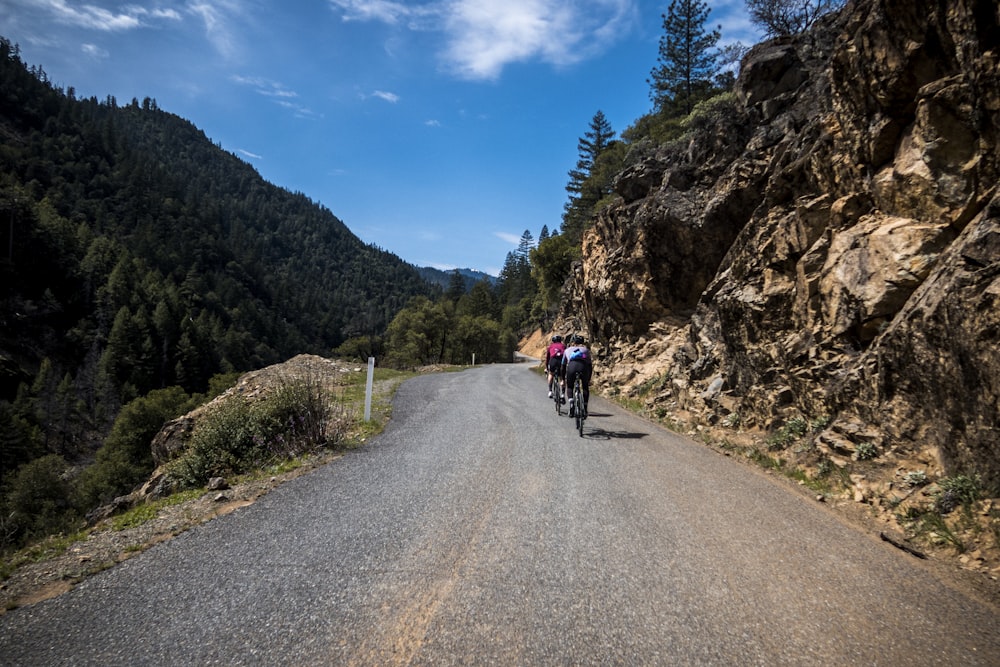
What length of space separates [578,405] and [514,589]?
6.49m

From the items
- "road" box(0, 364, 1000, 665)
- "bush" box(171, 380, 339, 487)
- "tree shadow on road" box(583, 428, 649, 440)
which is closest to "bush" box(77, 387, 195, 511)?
"bush" box(171, 380, 339, 487)

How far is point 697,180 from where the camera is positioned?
731 inches

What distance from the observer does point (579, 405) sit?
9.63 m

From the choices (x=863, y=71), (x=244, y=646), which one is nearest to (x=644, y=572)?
(x=244, y=646)

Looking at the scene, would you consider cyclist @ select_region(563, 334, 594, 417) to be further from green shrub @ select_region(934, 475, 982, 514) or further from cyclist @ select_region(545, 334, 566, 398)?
green shrub @ select_region(934, 475, 982, 514)

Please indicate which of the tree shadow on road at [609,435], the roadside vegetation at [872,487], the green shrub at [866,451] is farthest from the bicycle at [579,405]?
the green shrub at [866,451]

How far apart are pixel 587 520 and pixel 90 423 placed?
10394 centimetres

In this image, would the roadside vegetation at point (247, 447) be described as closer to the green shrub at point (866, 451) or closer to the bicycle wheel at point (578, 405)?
the bicycle wheel at point (578, 405)

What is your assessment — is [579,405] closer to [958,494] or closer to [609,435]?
[609,435]

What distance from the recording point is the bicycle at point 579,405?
947cm

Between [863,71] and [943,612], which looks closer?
[943,612]

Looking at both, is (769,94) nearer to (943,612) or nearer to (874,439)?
(874,439)

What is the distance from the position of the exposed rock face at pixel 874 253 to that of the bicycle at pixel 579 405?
10.8ft

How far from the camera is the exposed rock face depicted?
5.45 m
